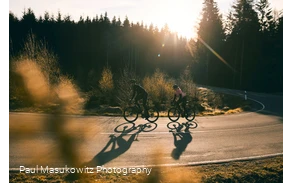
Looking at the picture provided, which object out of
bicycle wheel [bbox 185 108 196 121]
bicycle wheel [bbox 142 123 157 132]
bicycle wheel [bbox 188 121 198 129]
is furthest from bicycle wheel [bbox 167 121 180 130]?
bicycle wheel [bbox 185 108 196 121]

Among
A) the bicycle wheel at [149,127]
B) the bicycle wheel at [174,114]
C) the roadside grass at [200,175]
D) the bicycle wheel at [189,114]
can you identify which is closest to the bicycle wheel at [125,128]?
the bicycle wheel at [149,127]

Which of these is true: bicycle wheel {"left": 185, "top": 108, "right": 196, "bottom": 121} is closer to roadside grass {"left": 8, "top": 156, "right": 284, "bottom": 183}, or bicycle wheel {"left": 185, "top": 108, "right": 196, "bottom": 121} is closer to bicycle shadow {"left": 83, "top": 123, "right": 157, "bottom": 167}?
bicycle shadow {"left": 83, "top": 123, "right": 157, "bottom": 167}

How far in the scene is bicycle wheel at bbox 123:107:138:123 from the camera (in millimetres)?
12266

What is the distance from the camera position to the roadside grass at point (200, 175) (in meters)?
5.76

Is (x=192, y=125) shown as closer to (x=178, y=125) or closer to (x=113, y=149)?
(x=178, y=125)

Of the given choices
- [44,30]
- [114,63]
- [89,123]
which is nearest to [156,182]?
[89,123]

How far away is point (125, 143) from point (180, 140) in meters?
2.33

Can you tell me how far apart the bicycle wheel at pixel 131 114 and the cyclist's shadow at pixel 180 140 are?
8.01 feet

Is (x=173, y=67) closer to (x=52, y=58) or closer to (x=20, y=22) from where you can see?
(x=20, y=22)

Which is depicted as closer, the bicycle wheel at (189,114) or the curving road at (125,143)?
the curving road at (125,143)

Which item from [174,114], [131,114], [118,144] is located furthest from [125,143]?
[174,114]

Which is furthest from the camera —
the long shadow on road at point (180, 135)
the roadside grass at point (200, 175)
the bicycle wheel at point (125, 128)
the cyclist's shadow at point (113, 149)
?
the bicycle wheel at point (125, 128)

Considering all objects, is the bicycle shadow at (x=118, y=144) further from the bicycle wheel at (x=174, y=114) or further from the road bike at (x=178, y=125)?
the bicycle wheel at (x=174, y=114)

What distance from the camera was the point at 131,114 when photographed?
12.3 metres
